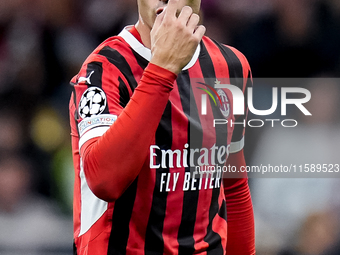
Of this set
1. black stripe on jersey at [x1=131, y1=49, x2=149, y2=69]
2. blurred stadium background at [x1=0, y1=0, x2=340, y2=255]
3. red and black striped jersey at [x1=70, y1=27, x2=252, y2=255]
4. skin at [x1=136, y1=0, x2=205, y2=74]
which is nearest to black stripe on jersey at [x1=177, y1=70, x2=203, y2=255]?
red and black striped jersey at [x1=70, y1=27, x2=252, y2=255]

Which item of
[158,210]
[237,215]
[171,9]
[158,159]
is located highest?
[171,9]

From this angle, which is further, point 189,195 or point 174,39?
point 189,195

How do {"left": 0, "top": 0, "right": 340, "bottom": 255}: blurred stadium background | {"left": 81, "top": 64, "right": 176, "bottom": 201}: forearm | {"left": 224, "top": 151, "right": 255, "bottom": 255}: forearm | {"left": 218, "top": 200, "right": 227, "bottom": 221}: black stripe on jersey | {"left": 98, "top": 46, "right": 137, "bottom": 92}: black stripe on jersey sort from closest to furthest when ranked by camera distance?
{"left": 81, "top": 64, "right": 176, "bottom": 201}: forearm, {"left": 98, "top": 46, "right": 137, "bottom": 92}: black stripe on jersey, {"left": 218, "top": 200, "right": 227, "bottom": 221}: black stripe on jersey, {"left": 224, "top": 151, "right": 255, "bottom": 255}: forearm, {"left": 0, "top": 0, "right": 340, "bottom": 255}: blurred stadium background

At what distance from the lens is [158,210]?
4.30 ft

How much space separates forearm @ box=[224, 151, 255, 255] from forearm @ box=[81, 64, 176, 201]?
679 mm

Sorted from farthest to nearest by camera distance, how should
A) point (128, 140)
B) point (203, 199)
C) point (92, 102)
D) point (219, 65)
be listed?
point (219, 65) < point (203, 199) < point (92, 102) < point (128, 140)

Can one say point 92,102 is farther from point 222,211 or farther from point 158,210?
point 222,211

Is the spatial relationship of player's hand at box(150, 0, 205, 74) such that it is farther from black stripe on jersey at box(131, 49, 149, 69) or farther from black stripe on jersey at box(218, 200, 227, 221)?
black stripe on jersey at box(218, 200, 227, 221)

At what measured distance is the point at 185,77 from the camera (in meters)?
1.42

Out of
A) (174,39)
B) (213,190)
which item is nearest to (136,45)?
(174,39)

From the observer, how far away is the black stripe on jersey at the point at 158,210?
1305mm

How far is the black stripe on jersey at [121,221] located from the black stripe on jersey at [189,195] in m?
0.16

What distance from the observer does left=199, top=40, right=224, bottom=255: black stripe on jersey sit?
4.66ft

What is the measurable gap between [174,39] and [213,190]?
1.82ft
